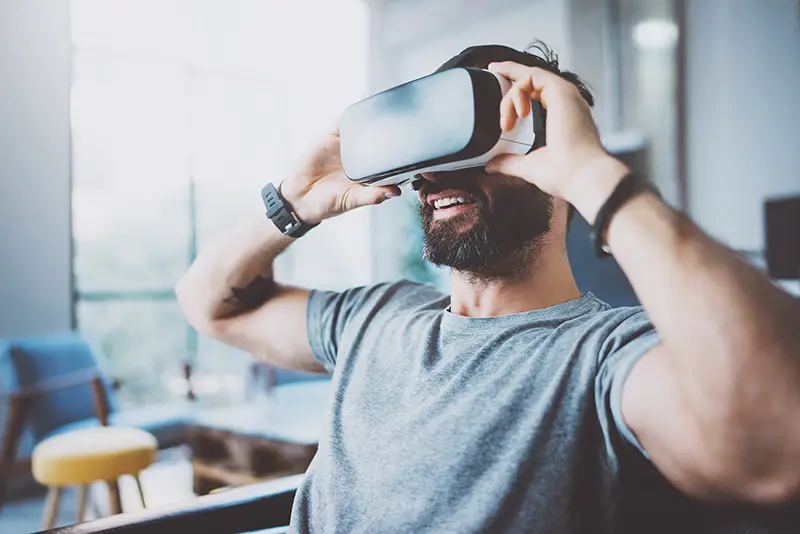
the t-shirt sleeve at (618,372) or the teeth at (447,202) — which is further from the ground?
the teeth at (447,202)

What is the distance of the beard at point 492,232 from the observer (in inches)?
36.2

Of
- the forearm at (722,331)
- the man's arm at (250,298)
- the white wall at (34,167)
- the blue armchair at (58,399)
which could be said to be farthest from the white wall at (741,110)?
the white wall at (34,167)

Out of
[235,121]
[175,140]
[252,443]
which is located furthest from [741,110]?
[175,140]

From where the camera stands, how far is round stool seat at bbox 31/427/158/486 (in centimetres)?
206

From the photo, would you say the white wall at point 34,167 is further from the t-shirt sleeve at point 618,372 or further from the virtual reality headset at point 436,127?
the t-shirt sleeve at point 618,372

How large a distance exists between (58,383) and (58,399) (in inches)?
7.2

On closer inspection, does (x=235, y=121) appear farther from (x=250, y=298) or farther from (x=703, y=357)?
(x=703, y=357)

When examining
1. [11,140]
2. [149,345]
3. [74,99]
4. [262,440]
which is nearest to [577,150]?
[262,440]

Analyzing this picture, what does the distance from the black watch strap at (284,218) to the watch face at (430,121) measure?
333 mm

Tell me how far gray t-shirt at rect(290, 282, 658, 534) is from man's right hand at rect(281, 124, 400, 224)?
0.24m

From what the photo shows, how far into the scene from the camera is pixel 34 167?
3529 millimetres

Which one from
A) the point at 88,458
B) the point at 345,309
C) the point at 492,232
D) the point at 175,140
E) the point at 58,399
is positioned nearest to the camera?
the point at 492,232

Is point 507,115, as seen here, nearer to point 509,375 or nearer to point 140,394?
point 509,375

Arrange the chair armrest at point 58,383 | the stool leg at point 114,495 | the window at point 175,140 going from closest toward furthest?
the stool leg at point 114,495 → the chair armrest at point 58,383 → the window at point 175,140
